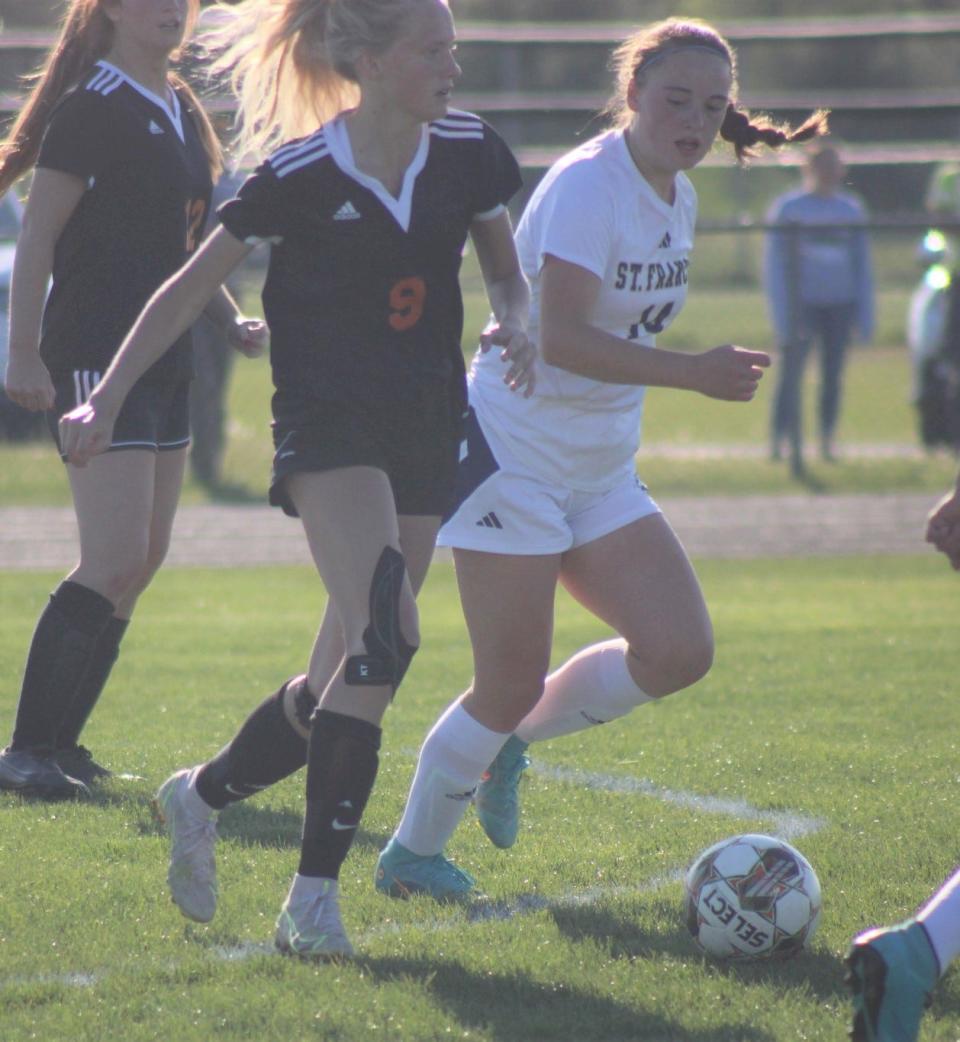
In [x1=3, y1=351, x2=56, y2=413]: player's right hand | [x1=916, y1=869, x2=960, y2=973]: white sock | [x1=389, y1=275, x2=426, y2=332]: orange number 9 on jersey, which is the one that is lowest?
[x1=916, y1=869, x2=960, y2=973]: white sock

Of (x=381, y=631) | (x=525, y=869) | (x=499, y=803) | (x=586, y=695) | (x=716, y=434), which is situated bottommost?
(x=716, y=434)

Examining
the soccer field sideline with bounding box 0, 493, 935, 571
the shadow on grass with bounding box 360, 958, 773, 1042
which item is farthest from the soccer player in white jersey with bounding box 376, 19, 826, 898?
the soccer field sideline with bounding box 0, 493, 935, 571

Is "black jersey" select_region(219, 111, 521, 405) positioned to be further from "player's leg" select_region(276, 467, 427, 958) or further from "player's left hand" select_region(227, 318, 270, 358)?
"player's left hand" select_region(227, 318, 270, 358)

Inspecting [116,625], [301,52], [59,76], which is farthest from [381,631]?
[59,76]

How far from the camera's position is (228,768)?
4.05 m

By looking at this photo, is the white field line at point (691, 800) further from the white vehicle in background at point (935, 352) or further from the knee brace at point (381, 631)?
the white vehicle in background at point (935, 352)

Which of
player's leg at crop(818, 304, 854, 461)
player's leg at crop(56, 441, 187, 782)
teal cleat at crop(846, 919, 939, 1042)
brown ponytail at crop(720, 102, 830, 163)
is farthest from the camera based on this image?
player's leg at crop(818, 304, 854, 461)

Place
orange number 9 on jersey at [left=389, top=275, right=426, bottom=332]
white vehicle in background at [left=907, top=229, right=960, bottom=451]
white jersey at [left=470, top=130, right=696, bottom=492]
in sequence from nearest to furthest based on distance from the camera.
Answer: orange number 9 on jersey at [left=389, top=275, right=426, bottom=332]
white jersey at [left=470, top=130, right=696, bottom=492]
white vehicle in background at [left=907, top=229, right=960, bottom=451]

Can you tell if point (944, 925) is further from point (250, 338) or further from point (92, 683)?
point (92, 683)

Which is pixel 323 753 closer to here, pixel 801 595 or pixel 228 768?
pixel 228 768

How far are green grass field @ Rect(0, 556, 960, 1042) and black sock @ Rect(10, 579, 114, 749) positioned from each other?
243 mm

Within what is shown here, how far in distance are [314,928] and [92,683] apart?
6.46ft

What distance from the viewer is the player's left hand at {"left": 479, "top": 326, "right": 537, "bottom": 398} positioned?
4.00 m

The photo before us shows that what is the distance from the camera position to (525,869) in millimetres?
4402
